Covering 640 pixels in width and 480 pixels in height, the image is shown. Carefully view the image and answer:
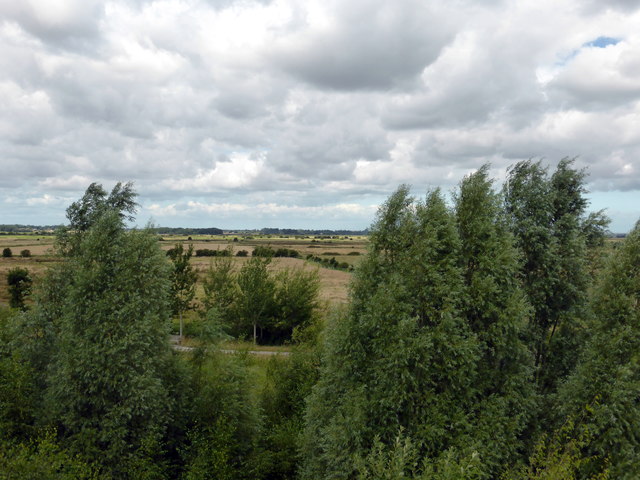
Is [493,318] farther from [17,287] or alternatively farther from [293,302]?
[17,287]

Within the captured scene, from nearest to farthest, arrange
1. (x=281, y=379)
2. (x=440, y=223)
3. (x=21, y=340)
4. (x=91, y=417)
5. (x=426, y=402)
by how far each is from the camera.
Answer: (x=426, y=402) < (x=440, y=223) < (x=91, y=417) < (x=21, y=340) < (x=281, y=379)

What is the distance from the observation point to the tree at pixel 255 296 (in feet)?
175

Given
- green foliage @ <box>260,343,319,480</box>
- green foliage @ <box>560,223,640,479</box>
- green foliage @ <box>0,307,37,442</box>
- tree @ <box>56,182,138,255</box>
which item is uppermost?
tree @ <box>56,182,138,255</box>

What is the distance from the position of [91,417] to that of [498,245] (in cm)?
2055

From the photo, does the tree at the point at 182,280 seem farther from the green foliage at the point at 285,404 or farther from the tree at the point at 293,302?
the green foliage at the point at 285,404

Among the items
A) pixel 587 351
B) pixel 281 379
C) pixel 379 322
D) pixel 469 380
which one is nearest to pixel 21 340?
pixel 281 379

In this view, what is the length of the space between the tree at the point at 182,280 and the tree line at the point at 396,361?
23.8m

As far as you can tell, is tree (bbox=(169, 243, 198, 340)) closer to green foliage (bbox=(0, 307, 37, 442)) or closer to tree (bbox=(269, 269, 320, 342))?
tree (bbox=(269, 269, 320, 342))

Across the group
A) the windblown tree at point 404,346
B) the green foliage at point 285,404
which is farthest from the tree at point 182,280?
the windblown tree at point 404,346

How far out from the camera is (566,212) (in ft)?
69.6

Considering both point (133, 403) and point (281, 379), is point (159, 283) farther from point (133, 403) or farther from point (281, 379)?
point (281, 379)

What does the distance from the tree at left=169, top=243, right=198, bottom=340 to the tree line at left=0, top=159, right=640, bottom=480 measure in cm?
2376

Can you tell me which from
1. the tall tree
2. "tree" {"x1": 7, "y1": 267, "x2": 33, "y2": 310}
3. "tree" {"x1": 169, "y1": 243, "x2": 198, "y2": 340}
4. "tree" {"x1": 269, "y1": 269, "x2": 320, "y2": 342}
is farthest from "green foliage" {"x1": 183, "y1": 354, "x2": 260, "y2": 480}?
"tree" {"x1": 7, "y1": 267, "x2": 33, "y2": 310}

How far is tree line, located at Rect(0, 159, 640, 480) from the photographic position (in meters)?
16.1
